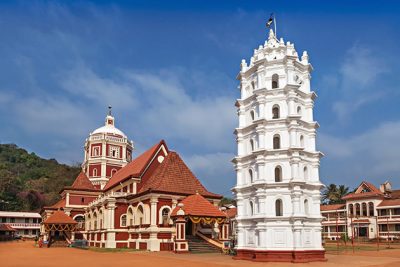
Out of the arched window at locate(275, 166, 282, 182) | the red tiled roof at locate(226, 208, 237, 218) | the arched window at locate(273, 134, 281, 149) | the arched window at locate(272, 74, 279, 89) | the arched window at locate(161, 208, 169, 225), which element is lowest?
the red tiled roof at locate(226, 208, 237, 218)

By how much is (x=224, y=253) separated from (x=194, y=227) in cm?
560

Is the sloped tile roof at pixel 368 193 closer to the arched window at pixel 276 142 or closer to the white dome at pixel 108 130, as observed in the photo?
the white dome at pixel 108 130

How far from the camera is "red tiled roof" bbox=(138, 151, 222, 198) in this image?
115 feet

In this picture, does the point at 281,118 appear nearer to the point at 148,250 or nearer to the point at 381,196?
the point at 148,250

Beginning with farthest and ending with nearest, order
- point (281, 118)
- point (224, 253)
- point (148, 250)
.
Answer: point (148, 250), point (224, 253), point (281, 118)

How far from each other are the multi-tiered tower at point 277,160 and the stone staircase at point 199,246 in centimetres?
668

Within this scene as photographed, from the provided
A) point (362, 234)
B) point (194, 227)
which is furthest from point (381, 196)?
point (194, 227)

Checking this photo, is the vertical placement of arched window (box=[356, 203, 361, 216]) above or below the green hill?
below

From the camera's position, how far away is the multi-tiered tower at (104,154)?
5553 centimetres

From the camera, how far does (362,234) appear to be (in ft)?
200

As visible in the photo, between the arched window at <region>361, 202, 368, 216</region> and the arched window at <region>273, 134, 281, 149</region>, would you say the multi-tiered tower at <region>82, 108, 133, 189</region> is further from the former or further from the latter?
the arched window at <region>361, 202, 368, 216</region>

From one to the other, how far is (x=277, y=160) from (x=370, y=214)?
44020 millimetres

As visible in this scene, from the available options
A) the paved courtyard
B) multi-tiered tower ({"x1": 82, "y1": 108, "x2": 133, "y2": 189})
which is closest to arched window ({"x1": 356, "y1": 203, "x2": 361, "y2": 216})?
multi-tiered tower ({"x1": 82, "y1": 108, "x2": 133, "y2": 189})

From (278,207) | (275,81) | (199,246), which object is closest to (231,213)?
(199,246)
